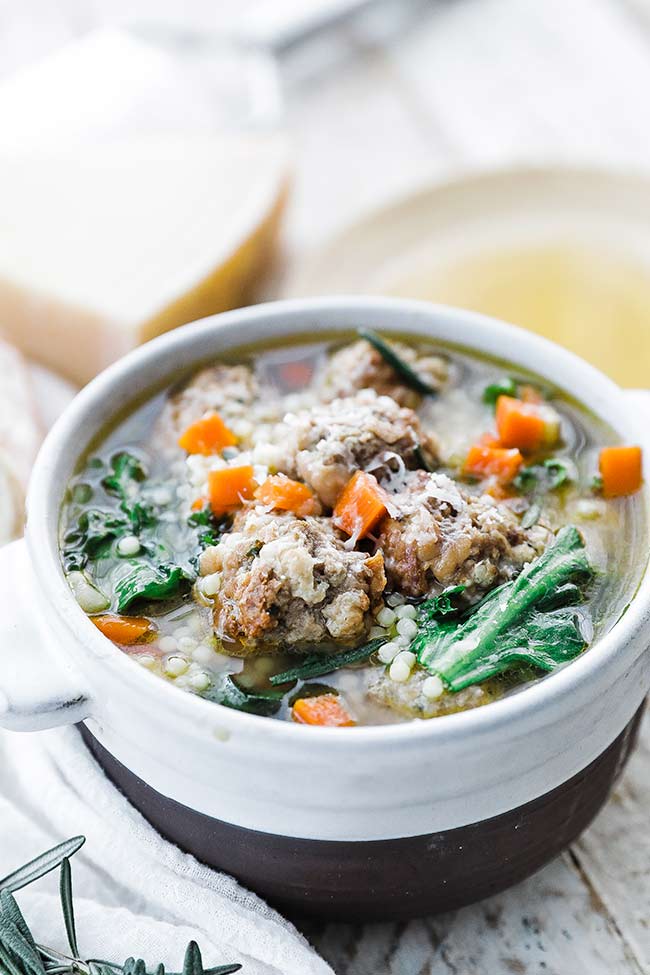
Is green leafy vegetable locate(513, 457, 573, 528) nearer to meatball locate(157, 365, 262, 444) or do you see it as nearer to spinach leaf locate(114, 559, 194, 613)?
meatball locate(157, 365, 262, 444)

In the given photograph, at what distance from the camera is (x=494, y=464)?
8.23 ft

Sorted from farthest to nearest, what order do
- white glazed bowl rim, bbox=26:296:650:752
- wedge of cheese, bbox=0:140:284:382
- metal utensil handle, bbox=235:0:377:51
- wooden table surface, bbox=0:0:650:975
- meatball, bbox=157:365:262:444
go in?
1. metal utensil handle, bbox=235:0:377:51
2. wooden table surface, bbox=0:0:650:975
3. wedge of cheese, bbox=0:140:284:382
4. meatball, bbox=157:365:262:444
5. white glazed bowl rim, bbox=26:296:650:752

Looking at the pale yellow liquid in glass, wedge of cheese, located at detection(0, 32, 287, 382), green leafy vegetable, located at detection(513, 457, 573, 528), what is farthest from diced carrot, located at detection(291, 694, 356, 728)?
wedge of cheese, located at detection(0, 32, 287, 382)

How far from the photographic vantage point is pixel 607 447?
Result: 257cm

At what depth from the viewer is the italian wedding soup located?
82.4 inches

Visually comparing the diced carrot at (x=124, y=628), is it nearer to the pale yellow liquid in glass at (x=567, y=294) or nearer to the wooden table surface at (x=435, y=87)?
the pale yellow liquid in glass at (x=567, y=294)

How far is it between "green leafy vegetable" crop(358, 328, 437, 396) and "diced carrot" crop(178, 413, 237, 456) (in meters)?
0.44

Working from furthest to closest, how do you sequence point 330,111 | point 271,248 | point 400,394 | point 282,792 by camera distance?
1. point 330,111
2. point 271,248
3. point 400,394
4. point 282,792

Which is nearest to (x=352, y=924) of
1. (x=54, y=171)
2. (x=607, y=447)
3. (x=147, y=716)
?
(x=147, y=716)

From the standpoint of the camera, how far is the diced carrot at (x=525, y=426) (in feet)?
8.48

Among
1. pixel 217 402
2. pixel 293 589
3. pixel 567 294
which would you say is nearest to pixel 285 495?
pixel 293 589

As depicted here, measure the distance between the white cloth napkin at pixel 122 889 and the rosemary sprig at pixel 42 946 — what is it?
0.08 m

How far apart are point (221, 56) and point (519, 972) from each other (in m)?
4.22

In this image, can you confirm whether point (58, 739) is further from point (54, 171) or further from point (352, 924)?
point (54, 171)
